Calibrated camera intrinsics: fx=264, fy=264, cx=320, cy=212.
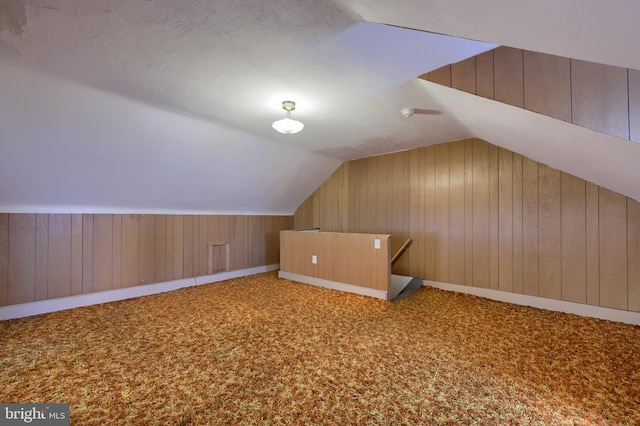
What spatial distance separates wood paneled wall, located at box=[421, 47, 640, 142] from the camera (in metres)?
1.39

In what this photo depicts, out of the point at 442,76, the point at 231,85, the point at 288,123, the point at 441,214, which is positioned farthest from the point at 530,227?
the point at 231,85

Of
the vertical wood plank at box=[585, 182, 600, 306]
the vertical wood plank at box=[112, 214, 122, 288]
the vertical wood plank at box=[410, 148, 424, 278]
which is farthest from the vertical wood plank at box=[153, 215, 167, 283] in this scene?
the vertical wood plank at box=[585, 182, 600, 306]

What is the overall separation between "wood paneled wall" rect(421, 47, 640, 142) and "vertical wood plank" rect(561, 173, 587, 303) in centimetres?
189

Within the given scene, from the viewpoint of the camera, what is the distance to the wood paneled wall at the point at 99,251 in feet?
9.04

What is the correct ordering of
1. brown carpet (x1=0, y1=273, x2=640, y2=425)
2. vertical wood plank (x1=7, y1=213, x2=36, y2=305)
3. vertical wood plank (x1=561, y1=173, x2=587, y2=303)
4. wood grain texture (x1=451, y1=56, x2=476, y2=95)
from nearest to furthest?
brown carpet (x1=0, y1=273, x2=640, y2=425) < wood grain texture (x1=451, y1=56, x2=476, y2=95) < vertical wood plank (x1=7, y1=213, x2=36, y2=305) < vertical wood plank (x1=561, y1=173, x2=587, y2=303)

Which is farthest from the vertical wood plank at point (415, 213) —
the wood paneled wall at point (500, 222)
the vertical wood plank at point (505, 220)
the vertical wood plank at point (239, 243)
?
the vertical wood plank at point (239, 243)

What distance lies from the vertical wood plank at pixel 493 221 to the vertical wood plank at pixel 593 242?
2.67ft

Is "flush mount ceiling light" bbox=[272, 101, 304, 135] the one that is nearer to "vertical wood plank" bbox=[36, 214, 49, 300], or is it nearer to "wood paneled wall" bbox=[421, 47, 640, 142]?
"wood paneled wall" bbox=[421, 47, 640, 142]

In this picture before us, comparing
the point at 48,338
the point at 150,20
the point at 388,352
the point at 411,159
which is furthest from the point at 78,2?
the point at 411,159

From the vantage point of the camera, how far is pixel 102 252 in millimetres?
3270

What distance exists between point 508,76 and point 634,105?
2.08 feet

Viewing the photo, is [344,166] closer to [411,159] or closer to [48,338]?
[411,159]

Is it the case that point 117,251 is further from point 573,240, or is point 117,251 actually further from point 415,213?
point 573,240

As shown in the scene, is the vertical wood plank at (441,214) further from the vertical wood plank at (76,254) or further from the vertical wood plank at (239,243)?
the vertical wood plank at (76,254)
